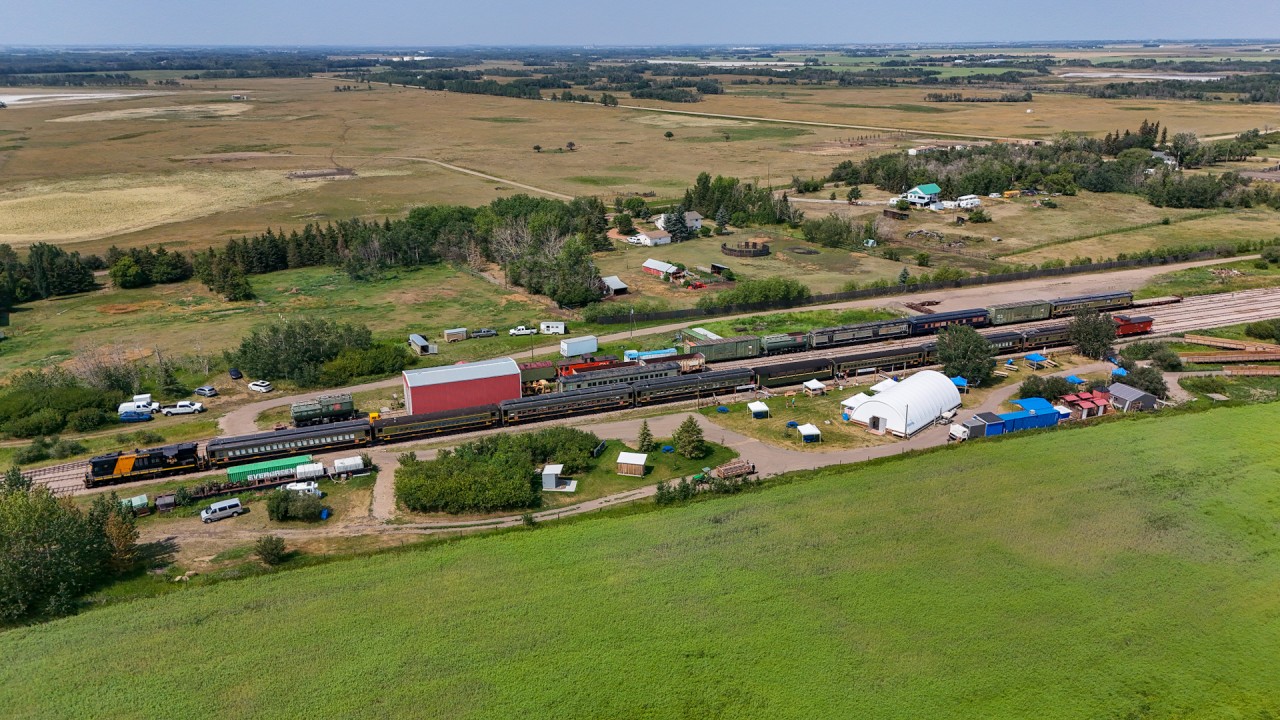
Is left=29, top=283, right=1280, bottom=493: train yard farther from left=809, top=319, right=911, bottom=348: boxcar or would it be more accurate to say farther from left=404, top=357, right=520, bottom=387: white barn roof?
left=404, top=357, right=520, bottom=387: white barn roof

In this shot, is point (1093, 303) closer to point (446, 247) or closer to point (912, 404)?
point (912, 404)

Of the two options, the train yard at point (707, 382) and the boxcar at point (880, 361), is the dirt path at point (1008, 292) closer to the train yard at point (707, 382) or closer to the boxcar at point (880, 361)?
the train yard at point (707, 382)

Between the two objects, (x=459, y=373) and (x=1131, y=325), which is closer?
(x=459, y=373)

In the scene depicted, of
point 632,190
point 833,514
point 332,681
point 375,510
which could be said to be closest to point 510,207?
point 632,190

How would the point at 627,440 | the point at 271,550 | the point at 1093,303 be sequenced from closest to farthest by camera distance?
the point at 271,550, the point at 627,440, the point at 1093,303

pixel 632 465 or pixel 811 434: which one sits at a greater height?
pixel 811 434

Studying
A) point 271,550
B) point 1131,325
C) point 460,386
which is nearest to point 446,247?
point 460,386

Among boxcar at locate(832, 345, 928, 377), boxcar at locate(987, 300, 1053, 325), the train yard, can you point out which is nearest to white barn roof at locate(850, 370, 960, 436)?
boxcar at locate(832, 345, 928, 377)

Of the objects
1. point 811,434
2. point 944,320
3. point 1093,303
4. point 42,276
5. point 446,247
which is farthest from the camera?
point 446,247
